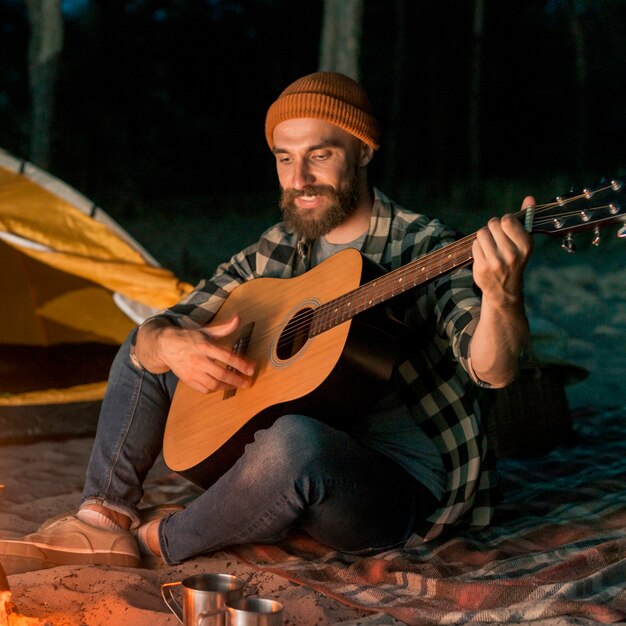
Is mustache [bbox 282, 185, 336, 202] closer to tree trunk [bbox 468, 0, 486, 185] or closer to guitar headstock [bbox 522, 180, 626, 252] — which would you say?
guitar headstock [bbox 522, 180, 626, 252]

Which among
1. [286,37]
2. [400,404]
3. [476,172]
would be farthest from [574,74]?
[400,404]

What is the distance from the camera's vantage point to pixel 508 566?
2.00 metres

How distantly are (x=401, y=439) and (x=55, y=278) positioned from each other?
2.49 m

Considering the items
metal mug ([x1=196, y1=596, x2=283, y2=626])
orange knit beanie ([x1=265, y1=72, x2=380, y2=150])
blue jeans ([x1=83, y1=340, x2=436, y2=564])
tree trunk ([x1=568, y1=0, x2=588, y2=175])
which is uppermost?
tree trunk ([x1=568, y1=0, x2=588, y2=175])

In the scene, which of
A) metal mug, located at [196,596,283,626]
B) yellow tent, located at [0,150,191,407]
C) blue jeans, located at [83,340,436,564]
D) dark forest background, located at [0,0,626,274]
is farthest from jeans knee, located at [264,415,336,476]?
dark forest background, located at [0,0,626,274]

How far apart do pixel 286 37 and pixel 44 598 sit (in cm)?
533

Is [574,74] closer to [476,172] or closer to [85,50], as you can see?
[476,172]

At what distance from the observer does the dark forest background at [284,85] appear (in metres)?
5.51

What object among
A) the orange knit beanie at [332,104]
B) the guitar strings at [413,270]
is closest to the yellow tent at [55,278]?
the orange knit beanie at [332,104]

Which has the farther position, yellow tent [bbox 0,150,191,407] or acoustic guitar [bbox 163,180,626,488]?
yellow tent [bbox 0,150,191,407]

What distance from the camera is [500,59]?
564 centimetres

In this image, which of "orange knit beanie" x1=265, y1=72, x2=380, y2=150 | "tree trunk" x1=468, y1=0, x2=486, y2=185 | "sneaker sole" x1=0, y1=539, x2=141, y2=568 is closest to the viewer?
"sneaker sole" x1=0, y1=539, x2=141, y2=568

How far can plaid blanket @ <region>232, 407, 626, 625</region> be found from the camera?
174 cm

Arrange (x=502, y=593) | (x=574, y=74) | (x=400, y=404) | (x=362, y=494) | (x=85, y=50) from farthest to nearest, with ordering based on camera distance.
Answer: (x=85, y=50), (x=574, y=74), (x=400, y=404), (x=362, y=494), (x=502, y=593)
